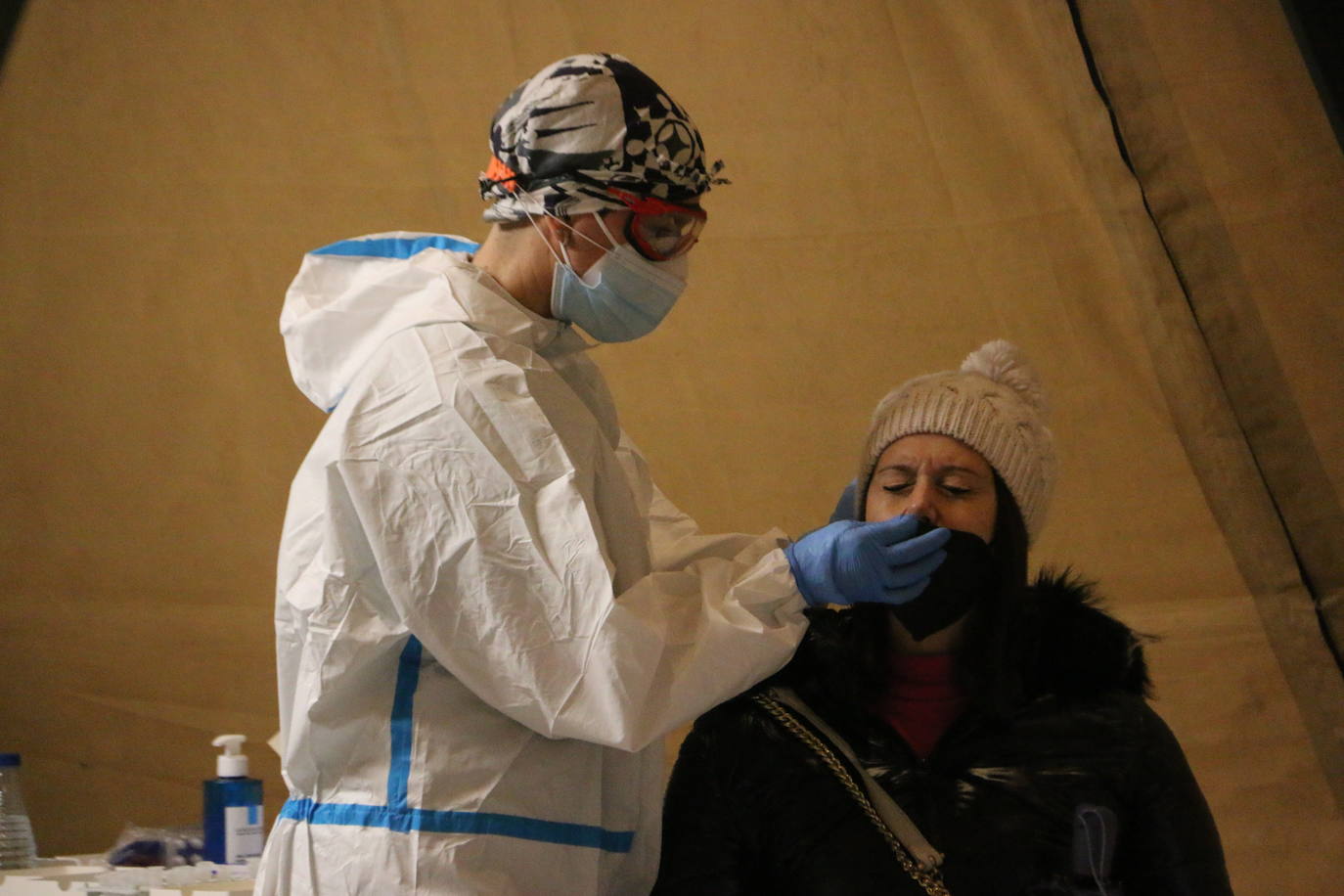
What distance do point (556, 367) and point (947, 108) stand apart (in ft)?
4.47

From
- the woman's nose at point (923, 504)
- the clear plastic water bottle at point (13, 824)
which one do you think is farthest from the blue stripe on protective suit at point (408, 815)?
the clear plastic water bottle at point (13, 824)

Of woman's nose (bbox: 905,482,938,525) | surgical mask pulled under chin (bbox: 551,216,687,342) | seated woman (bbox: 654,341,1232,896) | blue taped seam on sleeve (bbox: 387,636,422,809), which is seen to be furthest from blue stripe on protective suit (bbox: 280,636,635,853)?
woman's nose (bbox: 905,482,938,525)

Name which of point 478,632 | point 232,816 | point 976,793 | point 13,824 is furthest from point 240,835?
point 976,793

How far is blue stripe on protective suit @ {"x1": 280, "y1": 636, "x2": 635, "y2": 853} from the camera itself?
1.27 m

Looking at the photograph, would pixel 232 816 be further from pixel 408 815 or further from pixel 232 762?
pixel 408 815

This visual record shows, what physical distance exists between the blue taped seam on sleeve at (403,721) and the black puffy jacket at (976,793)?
357mm

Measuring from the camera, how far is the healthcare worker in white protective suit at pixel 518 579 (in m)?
1.24

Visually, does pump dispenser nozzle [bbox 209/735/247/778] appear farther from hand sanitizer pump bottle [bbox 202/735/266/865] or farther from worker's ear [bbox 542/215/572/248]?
worker's ear [bbox 542/215/572/248]

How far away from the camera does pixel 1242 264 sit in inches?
95.8

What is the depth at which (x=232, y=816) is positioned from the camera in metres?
2.09

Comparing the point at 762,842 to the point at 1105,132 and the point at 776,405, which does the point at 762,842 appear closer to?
the point at 776,405

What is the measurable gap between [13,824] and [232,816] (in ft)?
1.34

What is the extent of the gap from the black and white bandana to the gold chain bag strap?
1.92 ft

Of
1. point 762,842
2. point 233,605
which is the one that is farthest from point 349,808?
point 233,605
